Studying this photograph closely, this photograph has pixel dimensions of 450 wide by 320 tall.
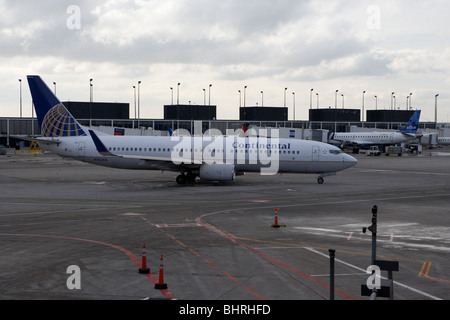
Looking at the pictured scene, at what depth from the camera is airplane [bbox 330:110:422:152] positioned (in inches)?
4658

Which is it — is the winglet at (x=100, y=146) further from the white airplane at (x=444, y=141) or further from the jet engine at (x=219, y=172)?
the white airplane at (x=444, y=141)

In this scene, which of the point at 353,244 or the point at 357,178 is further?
the point at 357,178

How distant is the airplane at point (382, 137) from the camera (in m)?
118

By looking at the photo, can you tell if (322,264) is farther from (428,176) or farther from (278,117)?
(278,117)

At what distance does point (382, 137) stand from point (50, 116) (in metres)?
84.2

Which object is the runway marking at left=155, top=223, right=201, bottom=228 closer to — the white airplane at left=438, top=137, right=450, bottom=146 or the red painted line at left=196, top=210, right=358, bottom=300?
the red painted line at left=196, top=210, right=358, bottom=300

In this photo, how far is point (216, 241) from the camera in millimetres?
25375

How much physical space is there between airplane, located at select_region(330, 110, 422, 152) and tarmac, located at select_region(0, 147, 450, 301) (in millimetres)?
71670

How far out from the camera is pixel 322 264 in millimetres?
20953

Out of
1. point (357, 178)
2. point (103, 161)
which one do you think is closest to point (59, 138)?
point (103, 161)

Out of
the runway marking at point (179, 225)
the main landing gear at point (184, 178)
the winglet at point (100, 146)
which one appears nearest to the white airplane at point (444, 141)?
the main landing gear at point (184, 178)

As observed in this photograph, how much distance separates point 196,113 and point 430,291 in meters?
153

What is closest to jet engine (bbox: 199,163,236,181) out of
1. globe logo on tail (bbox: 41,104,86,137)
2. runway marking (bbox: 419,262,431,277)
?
globe logo on tail (bbox: 41,104,86,137)

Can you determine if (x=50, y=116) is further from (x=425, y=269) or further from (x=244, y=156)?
(x=425, y=269)
